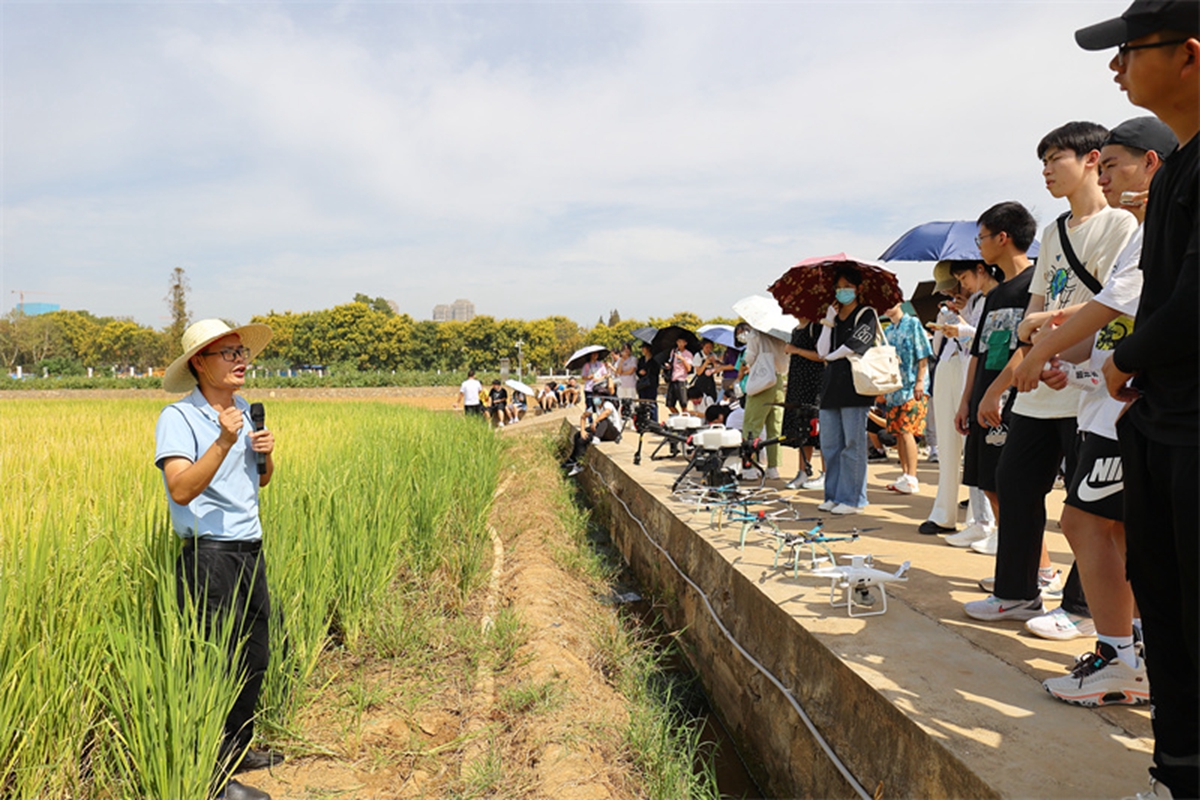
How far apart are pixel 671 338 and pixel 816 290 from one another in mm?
6464

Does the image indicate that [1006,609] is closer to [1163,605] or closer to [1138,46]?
[1163,605]

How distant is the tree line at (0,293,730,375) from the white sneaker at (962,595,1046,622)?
2185 inches

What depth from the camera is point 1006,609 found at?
2703 mm

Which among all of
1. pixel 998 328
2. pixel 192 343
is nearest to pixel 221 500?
pixel 192 343

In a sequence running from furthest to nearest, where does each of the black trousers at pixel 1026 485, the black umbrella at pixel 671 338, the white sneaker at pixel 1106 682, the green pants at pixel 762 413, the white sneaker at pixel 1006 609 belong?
the black umbrella at pixel 671 338 < the green pants at pixel 762 413 < the white sneaker at pixel 1006 609 < the black trousers at pixel 1026 485 < the white sneaker at pixel 1106 682

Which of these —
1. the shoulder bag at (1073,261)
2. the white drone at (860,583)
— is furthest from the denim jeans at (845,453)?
the shoulder bag at (1073,261)

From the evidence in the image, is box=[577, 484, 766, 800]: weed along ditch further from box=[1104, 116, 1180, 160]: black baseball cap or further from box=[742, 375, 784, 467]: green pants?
box=[1104, 116, 1180, 160]: black baseball cap

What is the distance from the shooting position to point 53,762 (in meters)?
1.91

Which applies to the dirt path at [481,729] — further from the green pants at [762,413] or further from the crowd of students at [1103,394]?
the green pants at [762,413]

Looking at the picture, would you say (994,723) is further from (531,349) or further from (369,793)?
(531,349)

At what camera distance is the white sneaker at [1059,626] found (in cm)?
251

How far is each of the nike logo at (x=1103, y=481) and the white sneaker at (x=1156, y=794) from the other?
2.43 feet

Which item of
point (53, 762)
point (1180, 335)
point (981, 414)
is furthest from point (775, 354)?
point (53, 762)

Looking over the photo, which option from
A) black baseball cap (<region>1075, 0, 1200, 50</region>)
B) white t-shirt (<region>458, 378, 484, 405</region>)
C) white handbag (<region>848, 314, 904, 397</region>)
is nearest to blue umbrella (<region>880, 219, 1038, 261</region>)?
white handbag (<region>848, 314, 904, 397</region>)
